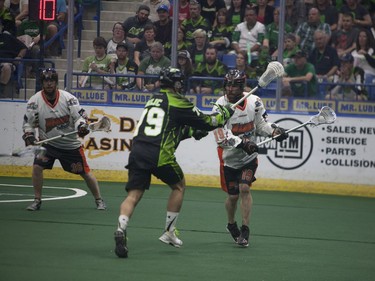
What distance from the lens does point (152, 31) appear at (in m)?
14.7

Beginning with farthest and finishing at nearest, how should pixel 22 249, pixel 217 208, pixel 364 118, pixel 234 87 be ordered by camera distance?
pixel 364 118
pixel 217 208
pixel 234 87
pixel 22 249

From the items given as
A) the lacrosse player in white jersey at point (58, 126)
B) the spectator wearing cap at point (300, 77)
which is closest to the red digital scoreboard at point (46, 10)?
the lacrosse player in white jersey at point (58, 126)

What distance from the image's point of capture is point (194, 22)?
1477 cm

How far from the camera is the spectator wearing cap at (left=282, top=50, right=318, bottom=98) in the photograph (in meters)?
14.3

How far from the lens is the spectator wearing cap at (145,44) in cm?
1468

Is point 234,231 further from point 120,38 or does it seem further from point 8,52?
point 8,52


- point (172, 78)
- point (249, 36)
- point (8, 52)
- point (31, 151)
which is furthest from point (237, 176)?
point (8, 52)

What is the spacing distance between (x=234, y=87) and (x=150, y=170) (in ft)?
4.75

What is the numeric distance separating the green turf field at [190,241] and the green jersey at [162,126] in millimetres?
864

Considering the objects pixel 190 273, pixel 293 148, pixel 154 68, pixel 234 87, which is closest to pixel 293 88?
pixel 293 148

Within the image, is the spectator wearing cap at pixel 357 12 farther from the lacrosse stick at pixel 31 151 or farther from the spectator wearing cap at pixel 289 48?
the lacrosse stick at pixel 31 151

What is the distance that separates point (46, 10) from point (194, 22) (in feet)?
7.54

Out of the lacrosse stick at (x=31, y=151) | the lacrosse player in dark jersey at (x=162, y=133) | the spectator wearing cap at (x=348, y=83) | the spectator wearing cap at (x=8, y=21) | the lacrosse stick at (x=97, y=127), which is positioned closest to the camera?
the lacrosse player in dark jersey at (x=162, y=133)

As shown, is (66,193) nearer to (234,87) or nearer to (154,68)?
(154,68)
